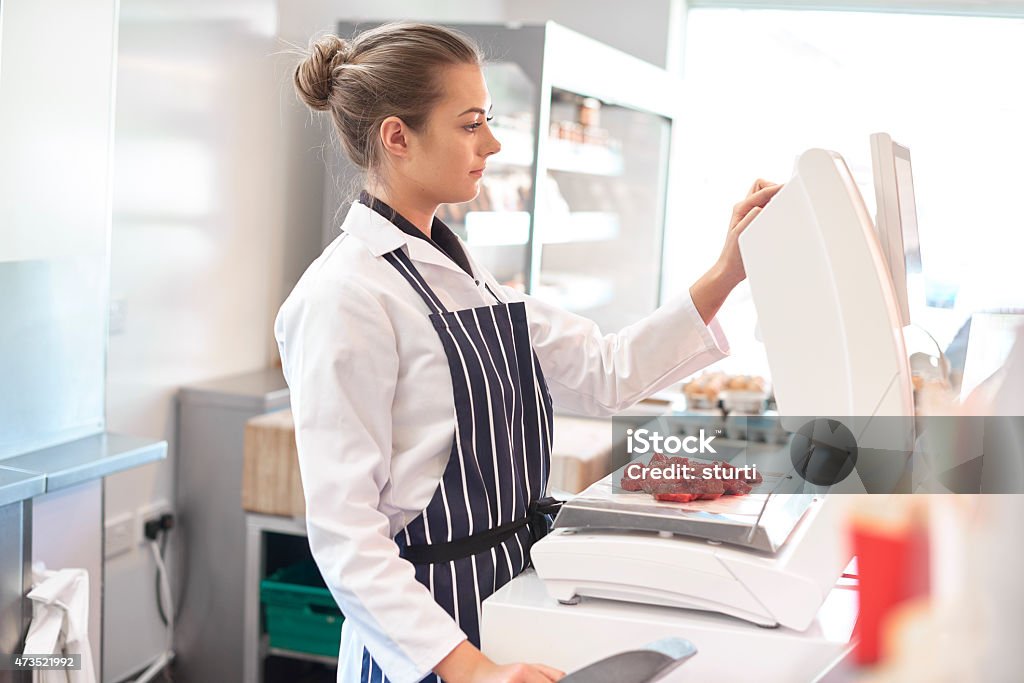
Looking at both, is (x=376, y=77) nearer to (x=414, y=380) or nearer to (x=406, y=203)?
(x=406, y=203)

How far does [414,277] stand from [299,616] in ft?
6.07

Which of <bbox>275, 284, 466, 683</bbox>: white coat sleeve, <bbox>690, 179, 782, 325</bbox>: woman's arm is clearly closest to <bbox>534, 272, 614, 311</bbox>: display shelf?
<bbox>690, 179, 782, 325</bbox>: woman's arm

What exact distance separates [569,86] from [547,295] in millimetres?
833

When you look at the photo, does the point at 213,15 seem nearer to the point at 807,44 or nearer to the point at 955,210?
the point at 807,44

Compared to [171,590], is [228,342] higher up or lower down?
higher up

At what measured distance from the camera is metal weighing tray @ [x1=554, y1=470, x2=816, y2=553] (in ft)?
3.64

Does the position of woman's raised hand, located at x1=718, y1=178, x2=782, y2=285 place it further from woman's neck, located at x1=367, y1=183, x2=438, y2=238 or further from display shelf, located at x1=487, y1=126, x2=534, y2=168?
display shelf, located at x1=487, y1=126, x2=534, y2=168

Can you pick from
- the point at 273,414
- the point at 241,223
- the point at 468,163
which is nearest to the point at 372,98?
the point at 468,163

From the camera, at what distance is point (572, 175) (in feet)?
14.5

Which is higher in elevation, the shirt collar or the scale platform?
the shirt collar

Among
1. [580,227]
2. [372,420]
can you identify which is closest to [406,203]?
[372,420]

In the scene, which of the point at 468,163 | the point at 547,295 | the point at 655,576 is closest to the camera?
the point at 655,576

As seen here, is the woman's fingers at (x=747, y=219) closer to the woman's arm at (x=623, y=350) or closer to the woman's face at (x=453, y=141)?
the woman's arm at (x=623, y=350)

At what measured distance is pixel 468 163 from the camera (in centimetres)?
143
